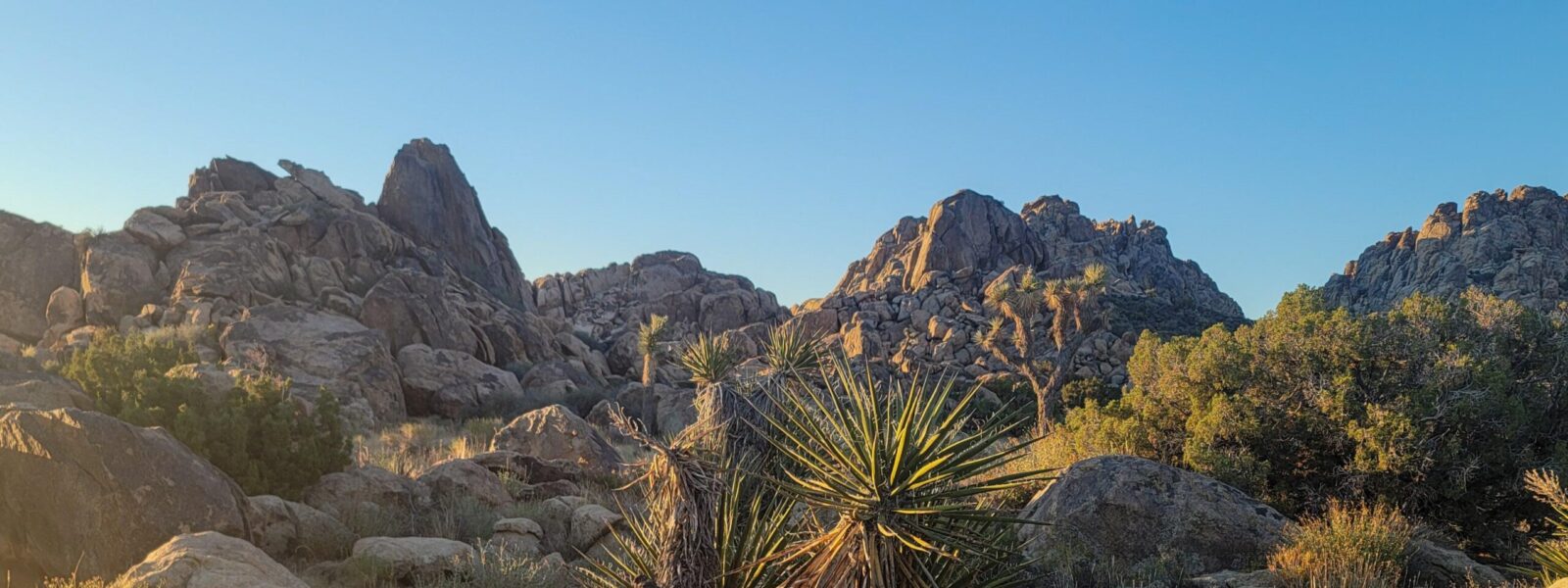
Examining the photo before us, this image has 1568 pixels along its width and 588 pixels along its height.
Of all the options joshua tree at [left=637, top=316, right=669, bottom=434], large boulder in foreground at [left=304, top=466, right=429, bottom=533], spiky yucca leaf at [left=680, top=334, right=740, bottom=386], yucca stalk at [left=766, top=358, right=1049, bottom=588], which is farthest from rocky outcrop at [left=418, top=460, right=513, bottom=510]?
joshua tree at [left=637, top=316, right=669, bottom=434]

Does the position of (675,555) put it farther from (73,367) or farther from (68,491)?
(73,367)

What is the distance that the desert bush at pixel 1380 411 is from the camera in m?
10.4

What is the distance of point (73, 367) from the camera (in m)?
13.3

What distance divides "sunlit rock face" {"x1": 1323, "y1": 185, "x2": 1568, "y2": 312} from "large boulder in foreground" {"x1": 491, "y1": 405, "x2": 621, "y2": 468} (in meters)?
55.4

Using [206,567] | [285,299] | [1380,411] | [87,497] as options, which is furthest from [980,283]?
[206,567]

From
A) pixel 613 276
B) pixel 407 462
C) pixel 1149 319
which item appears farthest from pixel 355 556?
pixel 613 276

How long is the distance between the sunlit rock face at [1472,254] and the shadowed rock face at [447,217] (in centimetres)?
5741

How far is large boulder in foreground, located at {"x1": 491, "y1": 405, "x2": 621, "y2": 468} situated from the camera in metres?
15.8

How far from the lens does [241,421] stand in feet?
34.1

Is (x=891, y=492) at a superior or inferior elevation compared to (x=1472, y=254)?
inferior

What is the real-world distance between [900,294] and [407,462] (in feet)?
145

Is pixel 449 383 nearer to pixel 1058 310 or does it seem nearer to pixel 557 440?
pixel 557 440

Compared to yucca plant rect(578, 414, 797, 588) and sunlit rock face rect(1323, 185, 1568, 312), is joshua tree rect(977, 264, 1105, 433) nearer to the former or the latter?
yucca plant rect(578, 414, 797, 588)

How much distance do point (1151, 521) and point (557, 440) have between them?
11084mm
